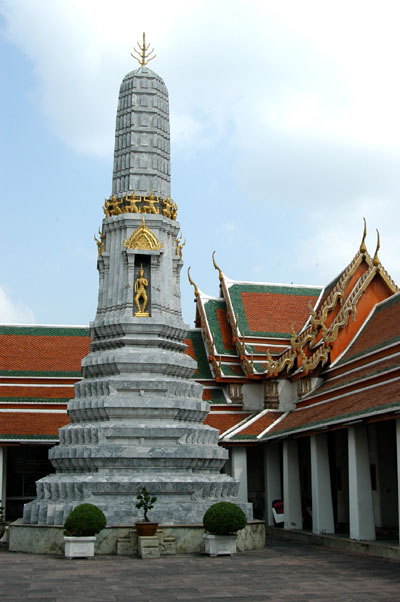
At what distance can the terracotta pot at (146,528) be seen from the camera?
16047 mm

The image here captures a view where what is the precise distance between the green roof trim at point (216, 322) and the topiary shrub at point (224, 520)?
13.4 meters

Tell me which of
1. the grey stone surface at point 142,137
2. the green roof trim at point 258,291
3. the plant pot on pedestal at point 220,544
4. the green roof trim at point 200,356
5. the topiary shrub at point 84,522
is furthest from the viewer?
the green roof trim at point 258,291

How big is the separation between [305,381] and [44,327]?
34.5ft

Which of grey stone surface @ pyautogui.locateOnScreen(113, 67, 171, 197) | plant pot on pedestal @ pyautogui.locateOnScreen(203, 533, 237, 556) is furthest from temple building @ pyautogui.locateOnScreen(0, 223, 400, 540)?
grey stone surface @ pyautogui.locateOnScreen(113, 67, 171, 197)

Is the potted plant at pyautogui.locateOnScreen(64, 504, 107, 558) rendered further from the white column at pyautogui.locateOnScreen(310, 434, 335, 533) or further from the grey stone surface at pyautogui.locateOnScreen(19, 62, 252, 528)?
the white column at pyautogui.locateOnScreen(310, 434, 335, 533)

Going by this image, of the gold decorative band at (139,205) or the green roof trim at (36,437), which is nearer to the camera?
the gold decorative band at (139,205)

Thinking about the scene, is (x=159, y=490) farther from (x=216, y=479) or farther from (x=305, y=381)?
(x=305, y=381)

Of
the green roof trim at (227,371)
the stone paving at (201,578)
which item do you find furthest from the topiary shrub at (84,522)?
the green roof trim at (227,371)

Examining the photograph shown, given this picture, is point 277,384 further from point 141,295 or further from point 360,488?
point 360,488

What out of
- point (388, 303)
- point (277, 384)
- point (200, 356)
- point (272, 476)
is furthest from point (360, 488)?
point (200, 356)

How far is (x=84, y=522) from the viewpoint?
15.6 meters

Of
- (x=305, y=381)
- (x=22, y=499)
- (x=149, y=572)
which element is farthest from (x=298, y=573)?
(x=22, y=499)

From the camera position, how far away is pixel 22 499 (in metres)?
27.6

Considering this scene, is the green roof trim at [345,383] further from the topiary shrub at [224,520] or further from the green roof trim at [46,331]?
the green roof trim at [46,331]
